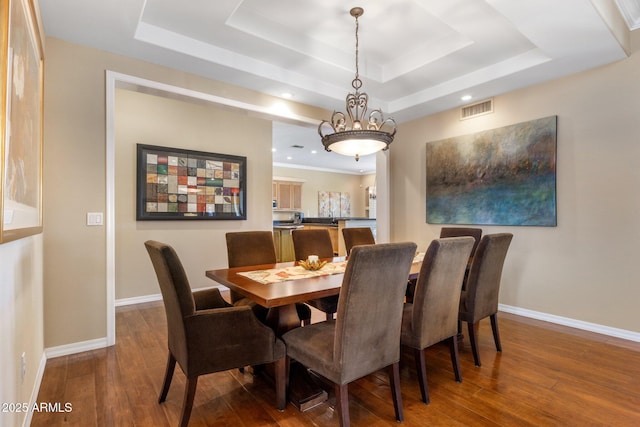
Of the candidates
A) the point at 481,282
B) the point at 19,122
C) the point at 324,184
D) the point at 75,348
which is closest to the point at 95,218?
the point at 75,348

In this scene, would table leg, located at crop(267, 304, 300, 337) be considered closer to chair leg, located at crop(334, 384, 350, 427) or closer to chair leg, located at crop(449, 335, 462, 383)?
chair leg, located at crop(334, 384, 350, 427)

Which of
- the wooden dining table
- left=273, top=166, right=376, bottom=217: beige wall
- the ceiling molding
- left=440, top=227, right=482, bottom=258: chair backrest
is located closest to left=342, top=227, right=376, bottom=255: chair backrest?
left=440, top=227, right=482, bottom=258: chair backrest

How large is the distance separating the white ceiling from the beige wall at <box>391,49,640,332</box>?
9.5 inches

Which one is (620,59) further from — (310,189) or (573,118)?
(310,189)

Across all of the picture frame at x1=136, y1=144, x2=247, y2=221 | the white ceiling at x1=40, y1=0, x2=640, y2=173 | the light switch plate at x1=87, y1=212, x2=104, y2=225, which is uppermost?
the white ceiling at x1=40, y1=0, x2=640, y2=173

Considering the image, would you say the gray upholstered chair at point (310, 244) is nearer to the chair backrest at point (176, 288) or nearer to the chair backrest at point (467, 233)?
the chair backrest at point (467, 233)

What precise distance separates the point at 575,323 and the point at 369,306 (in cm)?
292

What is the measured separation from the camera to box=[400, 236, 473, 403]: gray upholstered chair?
1.88m

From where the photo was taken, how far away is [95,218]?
8.88ft

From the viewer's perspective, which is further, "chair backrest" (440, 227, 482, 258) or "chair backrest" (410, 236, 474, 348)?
"chair backrest" (440, 227, 482, 258)

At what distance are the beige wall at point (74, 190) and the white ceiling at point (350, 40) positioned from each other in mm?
274

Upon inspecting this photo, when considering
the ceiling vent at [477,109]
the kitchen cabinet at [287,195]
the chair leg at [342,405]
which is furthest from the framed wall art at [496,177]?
the kitchen cabinet at [287,195]

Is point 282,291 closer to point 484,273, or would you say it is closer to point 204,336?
point 204,336

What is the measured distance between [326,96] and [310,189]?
6120mm
